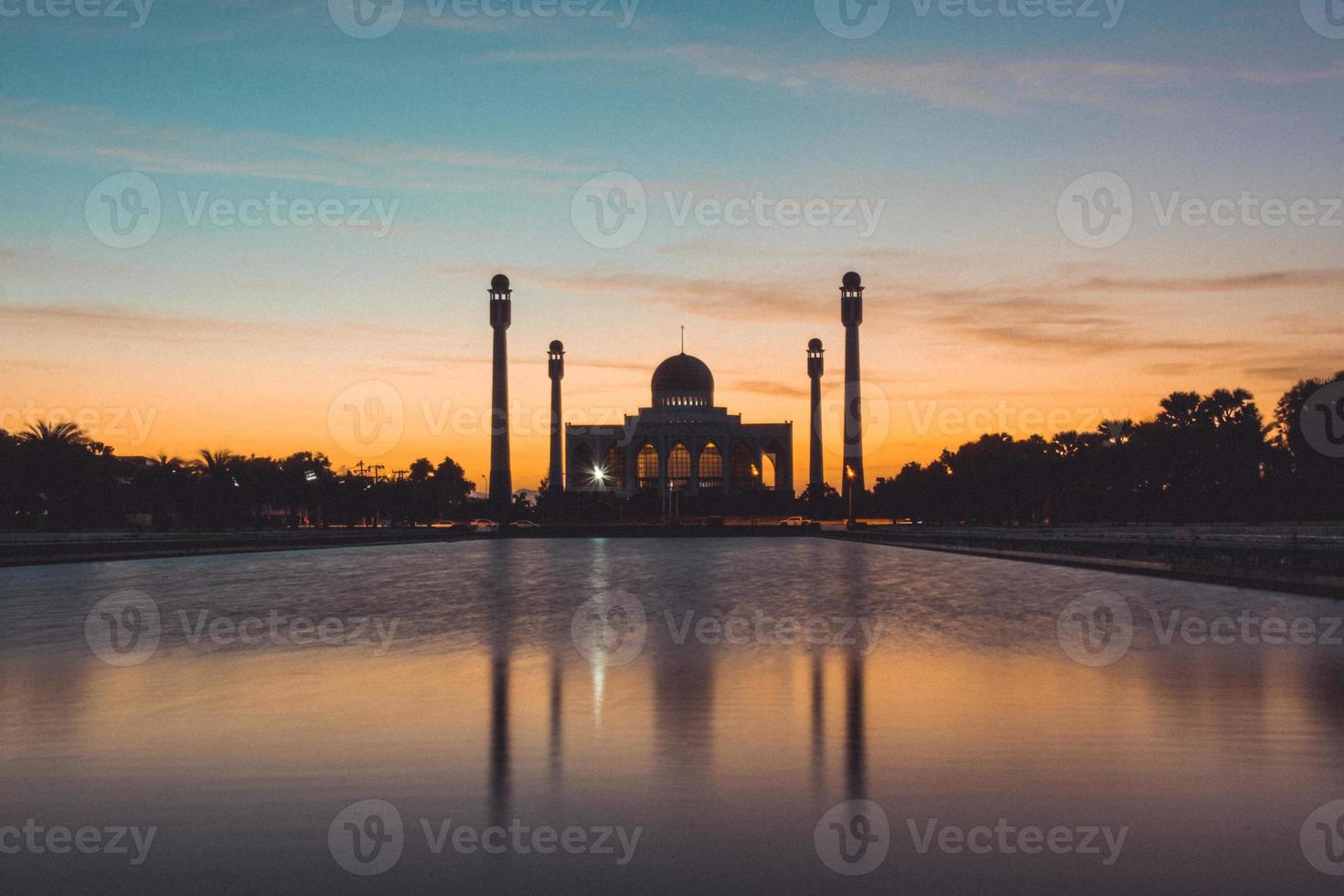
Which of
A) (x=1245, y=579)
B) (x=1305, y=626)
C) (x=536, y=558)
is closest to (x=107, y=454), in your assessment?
(x=536, y=558)

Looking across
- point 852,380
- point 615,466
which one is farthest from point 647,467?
point 852,380

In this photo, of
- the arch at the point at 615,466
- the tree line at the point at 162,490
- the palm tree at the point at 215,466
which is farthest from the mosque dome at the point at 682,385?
the palm tree at the point at 215,466

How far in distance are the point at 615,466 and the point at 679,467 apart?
36.8 ft

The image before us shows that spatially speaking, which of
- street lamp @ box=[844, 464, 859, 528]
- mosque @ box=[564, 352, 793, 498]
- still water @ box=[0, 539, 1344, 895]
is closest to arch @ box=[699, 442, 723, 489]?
mosque @ box=[564, 352, 793, 498]

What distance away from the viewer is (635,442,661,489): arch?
164 meters

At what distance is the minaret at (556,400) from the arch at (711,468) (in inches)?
797

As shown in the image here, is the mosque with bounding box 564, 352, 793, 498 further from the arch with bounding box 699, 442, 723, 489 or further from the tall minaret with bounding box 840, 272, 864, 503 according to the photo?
the tall minaret with bounding box 840, 272, 864, 503

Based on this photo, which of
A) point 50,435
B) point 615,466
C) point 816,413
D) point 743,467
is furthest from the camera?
point 615,466

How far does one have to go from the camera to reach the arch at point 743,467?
16825cm

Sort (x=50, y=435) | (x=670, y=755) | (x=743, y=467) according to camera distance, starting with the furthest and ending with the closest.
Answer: (x=743, y=467) → (x=50, y=435) → (x=670, y=755)

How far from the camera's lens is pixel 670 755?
9.34m

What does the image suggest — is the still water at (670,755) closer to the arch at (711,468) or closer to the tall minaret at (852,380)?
the tall minaret at (852,380)

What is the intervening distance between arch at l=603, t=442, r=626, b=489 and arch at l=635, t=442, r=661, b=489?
4.76 metres

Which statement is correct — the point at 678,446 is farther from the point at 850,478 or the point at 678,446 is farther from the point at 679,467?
the point at 850,478
